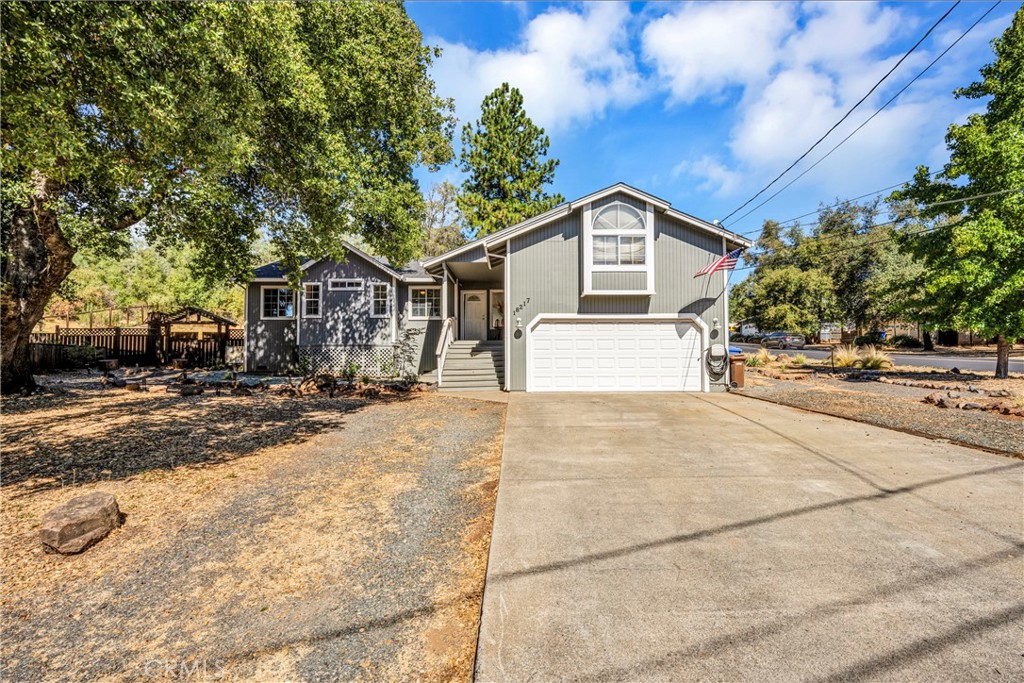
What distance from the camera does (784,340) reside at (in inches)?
1442

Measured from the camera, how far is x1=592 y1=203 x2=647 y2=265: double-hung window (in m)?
12.4

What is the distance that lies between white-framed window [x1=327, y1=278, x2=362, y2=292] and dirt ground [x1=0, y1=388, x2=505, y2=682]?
10.5 metres

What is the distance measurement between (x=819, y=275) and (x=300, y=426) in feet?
132

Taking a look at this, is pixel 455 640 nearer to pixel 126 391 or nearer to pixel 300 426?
pixel 300 426

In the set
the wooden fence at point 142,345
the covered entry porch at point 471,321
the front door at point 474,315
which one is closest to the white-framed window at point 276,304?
the wooden fence at point 142,345

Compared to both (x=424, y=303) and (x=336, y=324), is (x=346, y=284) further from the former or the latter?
(x=424, y=303)

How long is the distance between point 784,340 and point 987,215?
26646 millimetres

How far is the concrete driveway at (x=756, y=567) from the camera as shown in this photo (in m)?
2.07

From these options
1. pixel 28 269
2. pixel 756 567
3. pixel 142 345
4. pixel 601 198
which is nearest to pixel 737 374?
pixel 601 198

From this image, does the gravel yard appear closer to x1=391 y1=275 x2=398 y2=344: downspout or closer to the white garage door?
the white garage door

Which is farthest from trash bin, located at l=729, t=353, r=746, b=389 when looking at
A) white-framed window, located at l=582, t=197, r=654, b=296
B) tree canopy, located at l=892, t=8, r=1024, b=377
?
tree canopy, located at l=892, t=8, r=1024, b=377

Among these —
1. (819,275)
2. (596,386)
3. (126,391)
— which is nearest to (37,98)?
(126,391)

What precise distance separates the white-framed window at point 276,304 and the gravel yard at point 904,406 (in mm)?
16482

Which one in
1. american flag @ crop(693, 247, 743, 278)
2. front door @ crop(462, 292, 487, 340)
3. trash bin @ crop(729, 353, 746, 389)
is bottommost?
trash bin @ crop(729, 353, 746, 389)
